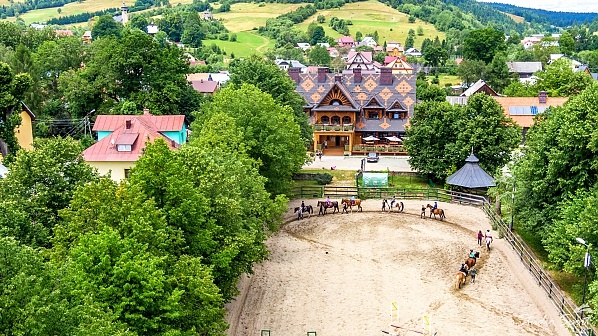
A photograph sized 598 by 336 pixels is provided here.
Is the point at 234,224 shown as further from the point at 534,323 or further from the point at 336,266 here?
the point at 534,323

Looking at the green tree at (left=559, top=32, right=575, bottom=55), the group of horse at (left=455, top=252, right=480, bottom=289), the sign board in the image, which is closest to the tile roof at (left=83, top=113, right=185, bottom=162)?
A: the sign board

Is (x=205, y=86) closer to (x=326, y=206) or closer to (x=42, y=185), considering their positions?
(x=326, y=206)

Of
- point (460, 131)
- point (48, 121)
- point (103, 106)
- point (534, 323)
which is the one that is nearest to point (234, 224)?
point (534, 323)

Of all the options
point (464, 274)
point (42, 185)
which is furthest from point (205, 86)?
point (42, 185)

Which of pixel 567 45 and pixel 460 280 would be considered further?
pixel 567 45

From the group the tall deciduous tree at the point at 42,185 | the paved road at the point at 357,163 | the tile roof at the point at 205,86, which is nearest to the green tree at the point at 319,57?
the tile roof at the point at 205,86

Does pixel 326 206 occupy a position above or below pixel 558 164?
below

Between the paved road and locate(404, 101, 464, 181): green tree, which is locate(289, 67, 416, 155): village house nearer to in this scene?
the paved road
